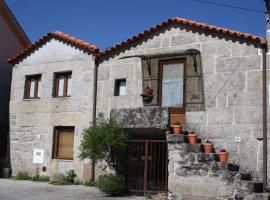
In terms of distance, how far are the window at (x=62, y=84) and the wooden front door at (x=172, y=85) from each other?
13.6 feet

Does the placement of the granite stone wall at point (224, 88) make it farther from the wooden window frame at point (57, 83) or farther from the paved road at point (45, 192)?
the paved road at point (45, 192)

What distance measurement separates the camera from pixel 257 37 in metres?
12.7

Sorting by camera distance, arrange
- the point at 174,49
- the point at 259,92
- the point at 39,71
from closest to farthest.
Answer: the point at 259,92 < the point at 174,49 < the point at 39,71

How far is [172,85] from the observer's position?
14086 millimetres

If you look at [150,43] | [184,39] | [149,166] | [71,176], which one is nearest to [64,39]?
[150,43]

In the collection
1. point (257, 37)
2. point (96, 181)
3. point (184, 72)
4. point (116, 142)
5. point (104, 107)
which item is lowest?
point (96, 181)

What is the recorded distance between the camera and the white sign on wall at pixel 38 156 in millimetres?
16359

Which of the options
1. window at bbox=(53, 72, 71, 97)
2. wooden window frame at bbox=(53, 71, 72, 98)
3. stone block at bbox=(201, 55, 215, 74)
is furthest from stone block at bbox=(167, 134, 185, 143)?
wooden window frame at bbox=(53, 71, 72, 98)

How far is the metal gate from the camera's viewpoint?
45.3 ft

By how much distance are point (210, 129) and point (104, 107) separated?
4.19 meters

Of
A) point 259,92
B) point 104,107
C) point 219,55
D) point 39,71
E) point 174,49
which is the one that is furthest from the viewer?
point 39,71

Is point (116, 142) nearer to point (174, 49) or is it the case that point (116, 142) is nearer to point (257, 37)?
point (174, 49)

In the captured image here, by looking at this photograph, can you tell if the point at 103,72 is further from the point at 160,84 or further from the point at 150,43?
the point at 160,84

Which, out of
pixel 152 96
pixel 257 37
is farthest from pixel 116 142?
pixel 257 37
